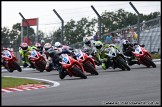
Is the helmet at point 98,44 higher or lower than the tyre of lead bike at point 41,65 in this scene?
higher

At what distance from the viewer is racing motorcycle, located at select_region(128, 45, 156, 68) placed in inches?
736

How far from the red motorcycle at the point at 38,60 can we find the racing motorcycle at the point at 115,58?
333 cm

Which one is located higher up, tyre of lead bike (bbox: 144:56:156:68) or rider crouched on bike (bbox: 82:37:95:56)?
rider crouched on bike (bbox: 82:37:95:56)

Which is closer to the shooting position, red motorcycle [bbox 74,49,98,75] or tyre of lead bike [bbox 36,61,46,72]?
red motorcycle [bbox 74,49,98,75]

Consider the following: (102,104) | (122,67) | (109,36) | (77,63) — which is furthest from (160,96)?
(109,36)

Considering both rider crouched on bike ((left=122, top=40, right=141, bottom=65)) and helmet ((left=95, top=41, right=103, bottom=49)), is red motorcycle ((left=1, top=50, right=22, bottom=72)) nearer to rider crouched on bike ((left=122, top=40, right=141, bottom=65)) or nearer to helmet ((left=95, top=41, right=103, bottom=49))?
helmet ((left=95, top=41, right=103, bottom=49))

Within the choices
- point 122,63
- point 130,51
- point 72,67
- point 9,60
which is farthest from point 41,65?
point 72,67

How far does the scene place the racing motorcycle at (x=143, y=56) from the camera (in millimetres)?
18703

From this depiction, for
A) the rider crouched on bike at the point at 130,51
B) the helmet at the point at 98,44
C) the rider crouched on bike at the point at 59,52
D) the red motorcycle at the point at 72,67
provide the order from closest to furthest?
the red motorcycle at the point at 72,67 → the rider crouched on bike at the point at 59,52 → the helmet at the point at 98,44 → the rider crouched on bike at the point at 130,51

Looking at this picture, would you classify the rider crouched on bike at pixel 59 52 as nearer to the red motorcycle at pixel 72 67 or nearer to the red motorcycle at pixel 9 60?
the red motorcycle at pixel 72 67

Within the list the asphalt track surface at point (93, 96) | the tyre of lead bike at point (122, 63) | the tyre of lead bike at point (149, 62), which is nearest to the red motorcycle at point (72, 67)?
→ the asphalt track surface at point (93, 96)

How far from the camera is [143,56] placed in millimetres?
18672

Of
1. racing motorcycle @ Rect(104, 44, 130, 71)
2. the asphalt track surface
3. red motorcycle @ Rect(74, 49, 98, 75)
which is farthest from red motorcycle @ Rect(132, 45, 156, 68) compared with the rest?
the asphalt track surface

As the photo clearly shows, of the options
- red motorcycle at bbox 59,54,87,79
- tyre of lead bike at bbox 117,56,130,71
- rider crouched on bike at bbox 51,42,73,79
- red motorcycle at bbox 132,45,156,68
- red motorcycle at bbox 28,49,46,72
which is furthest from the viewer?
red motorcycle at bbox 28,49,46,72
